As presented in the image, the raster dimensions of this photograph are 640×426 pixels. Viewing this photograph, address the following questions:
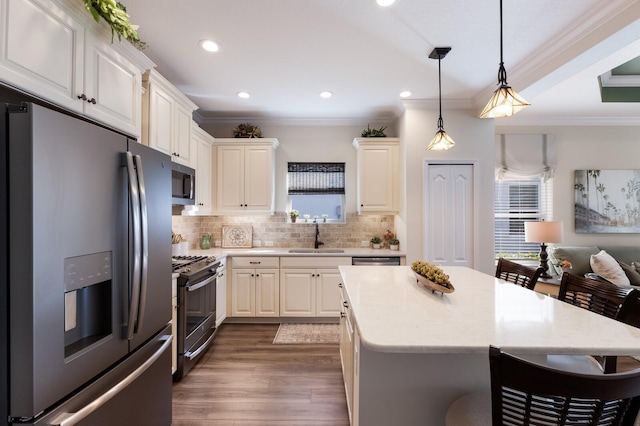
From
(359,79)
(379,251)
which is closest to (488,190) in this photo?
(379,251)

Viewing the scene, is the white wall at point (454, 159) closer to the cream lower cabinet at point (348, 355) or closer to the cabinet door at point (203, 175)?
the cream lower cabinet at point (348, 355)

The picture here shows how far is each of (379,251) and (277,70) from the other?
8.19ft

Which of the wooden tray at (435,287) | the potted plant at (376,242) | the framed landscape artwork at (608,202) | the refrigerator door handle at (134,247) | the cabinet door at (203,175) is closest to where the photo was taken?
the refrigerator door handle at (134,247)

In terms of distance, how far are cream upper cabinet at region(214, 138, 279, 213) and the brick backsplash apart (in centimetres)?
36

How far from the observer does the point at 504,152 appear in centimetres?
432

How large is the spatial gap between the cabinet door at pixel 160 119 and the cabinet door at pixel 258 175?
1366mm

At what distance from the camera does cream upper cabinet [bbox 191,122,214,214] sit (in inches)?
136

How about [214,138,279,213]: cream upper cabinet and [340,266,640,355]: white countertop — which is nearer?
[340,266,640,355]: white countertop

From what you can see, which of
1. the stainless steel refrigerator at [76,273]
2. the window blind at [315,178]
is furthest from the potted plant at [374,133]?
the stainless steel refrigerator at [76,273]

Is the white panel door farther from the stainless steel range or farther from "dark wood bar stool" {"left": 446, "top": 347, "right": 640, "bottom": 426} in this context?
"dark wood bar stool" {"left": 446, "top": 347, "right": 640, "bottom": 426}

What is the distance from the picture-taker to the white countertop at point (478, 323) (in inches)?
41.8

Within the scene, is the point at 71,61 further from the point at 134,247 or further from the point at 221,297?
the point at 221,297

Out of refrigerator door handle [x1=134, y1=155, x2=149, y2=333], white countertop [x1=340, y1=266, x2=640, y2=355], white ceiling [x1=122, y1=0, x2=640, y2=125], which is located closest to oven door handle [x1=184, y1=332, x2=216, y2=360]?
refrigerator door handle [x1=134, y1=155, x2=149, y2=333]

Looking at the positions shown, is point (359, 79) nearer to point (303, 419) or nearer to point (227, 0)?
point (227, 0)
